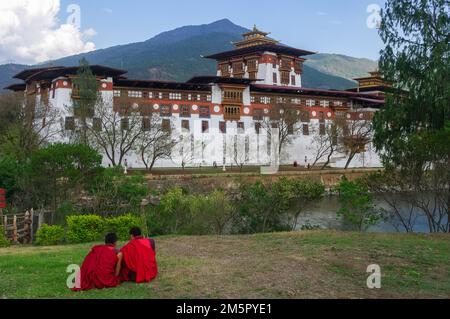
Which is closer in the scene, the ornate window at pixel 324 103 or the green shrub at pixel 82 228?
the green shrub at pixel 82 228

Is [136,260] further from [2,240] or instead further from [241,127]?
[241,127]

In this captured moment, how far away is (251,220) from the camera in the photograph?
67.9ft

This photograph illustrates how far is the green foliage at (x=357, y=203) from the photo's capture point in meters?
19.7

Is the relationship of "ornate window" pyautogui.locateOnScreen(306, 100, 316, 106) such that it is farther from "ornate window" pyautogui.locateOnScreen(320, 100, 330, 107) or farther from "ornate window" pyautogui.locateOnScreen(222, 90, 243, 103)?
"ornate window" pyautogui.locateOnScreen(222, 90, 243, 103)

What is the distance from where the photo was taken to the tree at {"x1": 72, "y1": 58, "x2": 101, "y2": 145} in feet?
149

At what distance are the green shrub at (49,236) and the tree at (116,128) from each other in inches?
1105

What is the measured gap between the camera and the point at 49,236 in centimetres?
1664

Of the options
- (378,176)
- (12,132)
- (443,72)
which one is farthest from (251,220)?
(12,132)

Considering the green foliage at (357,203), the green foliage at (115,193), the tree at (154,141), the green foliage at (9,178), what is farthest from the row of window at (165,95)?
the green foliage at (357,203)

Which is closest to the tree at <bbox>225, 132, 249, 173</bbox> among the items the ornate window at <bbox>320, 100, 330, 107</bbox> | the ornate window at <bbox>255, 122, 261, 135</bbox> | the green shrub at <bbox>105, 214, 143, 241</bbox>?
the ornate window at <bbox>255, 122, 261, 135</bbox>

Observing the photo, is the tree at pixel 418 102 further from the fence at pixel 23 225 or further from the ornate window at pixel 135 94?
the ornate window at pixel 135 94

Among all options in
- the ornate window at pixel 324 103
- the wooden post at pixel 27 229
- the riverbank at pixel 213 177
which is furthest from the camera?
the ornate window at pixel 324 103

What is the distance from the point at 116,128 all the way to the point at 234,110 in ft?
48.4

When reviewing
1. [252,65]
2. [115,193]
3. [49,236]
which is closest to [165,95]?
[252,65]
